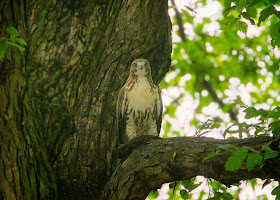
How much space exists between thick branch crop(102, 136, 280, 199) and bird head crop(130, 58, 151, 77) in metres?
1.17

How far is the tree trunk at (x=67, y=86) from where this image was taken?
2758 mm

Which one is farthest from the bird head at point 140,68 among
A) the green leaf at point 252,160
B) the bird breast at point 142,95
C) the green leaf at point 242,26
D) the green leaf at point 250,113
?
the green leaf at point 252,160

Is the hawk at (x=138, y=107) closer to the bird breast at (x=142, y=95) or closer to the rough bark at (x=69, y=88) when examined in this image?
the bird breast at (x=142, y=95)

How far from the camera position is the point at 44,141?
10.8 ft

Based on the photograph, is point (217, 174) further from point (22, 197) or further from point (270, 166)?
point (22, 197)

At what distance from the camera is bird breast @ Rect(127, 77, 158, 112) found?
460cm

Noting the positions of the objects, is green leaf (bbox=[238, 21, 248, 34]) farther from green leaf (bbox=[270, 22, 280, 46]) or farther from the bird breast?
the bird breast

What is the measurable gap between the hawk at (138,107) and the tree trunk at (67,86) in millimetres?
458

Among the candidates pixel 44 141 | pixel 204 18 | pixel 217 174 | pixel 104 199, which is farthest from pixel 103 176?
pixel 204 18

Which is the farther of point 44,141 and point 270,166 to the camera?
point 44,141

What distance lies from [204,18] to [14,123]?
7093 mm

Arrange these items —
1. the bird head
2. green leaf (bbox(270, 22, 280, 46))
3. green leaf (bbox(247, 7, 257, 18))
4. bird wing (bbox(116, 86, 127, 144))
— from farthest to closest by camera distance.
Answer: bird wing (bbox(116, 86, 127, 144))
the bird head
green leaf (bbox(247, 7, 257, 18))
green leaf (bbox(270, 22, 280, 46))

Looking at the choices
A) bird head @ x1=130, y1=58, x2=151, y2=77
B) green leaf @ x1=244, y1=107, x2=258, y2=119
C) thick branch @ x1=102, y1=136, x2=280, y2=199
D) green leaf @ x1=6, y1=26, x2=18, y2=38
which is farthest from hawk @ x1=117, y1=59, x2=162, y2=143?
green leaf @ x1=6, y1=26, x2=18, y2=38

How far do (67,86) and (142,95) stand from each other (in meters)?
1.30
